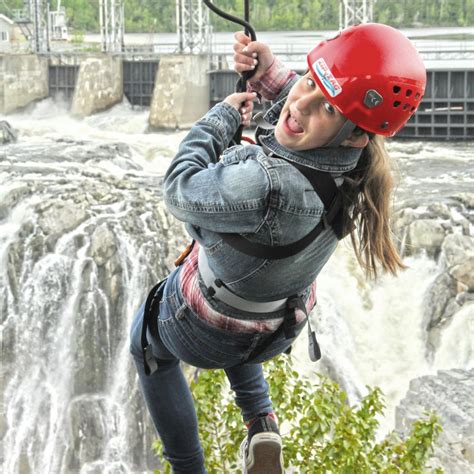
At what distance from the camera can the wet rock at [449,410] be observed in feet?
24.9

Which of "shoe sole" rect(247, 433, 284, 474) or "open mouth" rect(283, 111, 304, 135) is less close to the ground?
"open mouth" rect(283, 111, 304, 135)

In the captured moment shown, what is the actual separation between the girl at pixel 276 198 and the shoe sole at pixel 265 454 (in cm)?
34

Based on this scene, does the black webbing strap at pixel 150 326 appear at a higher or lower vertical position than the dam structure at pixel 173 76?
higher

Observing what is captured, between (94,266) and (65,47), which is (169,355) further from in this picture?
(65,47)

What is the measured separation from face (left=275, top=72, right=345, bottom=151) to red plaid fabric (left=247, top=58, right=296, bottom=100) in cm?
33

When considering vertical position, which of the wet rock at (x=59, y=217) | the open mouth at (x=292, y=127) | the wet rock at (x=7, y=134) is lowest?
the wet rock at (x=59, y=217)

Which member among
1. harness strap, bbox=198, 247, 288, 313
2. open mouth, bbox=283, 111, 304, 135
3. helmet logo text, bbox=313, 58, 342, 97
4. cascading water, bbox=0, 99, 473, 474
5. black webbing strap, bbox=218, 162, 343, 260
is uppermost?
helmet logo text, bbox=313, 58, 342, 97

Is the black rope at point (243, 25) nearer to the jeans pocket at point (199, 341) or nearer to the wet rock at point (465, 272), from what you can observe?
the jeans pocket at point (199, 341)

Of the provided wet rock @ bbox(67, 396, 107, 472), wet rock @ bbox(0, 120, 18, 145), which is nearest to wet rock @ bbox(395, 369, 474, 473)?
wet rock @ bbox(67, 396, 107, 472)

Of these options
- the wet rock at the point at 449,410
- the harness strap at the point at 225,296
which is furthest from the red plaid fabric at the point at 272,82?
the wet rock at the point at 449,410

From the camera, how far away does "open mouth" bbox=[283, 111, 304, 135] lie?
2.15 meters

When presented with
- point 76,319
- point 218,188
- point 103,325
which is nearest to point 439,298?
point 103,325

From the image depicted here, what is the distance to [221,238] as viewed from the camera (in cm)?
212

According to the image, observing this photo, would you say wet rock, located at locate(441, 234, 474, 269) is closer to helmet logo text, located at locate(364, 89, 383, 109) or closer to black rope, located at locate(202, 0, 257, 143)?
black rope, located at locate(202, 0, 257, 143)
